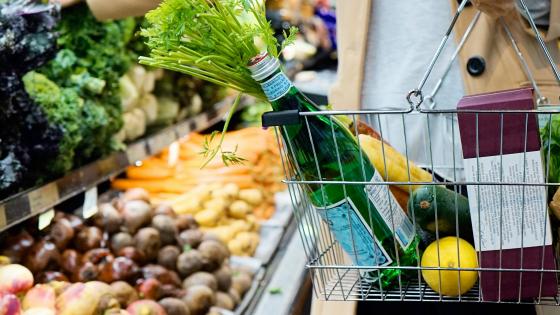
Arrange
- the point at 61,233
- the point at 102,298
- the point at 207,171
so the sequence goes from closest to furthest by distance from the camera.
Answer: the point at 102,298, the point at 61,233, the point at 207,171

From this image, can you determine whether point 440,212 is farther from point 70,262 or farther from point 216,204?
Answer: point 216,204

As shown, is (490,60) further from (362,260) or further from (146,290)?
(146,290)

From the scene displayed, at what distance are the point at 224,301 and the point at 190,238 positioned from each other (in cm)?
29

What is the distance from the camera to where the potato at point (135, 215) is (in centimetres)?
244

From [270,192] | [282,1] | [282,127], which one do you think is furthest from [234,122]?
[282,127]

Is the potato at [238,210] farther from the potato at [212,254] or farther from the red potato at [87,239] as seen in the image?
the red potato at [87,239]

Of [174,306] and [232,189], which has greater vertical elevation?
[232,189]

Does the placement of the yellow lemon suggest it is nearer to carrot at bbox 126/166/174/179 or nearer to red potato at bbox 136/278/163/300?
red potato at bbox 136/278/163/300

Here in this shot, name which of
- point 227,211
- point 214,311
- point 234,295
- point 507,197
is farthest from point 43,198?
point 507,197

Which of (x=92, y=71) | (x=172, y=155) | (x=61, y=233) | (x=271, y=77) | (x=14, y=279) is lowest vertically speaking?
(x=14, y=279)

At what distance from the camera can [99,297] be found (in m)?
1.87

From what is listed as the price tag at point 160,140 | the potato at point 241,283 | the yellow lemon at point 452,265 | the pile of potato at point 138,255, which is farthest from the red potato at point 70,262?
the yellow lemon at point 452,265

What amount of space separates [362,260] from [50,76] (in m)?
1.61

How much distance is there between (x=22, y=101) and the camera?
1896mm
